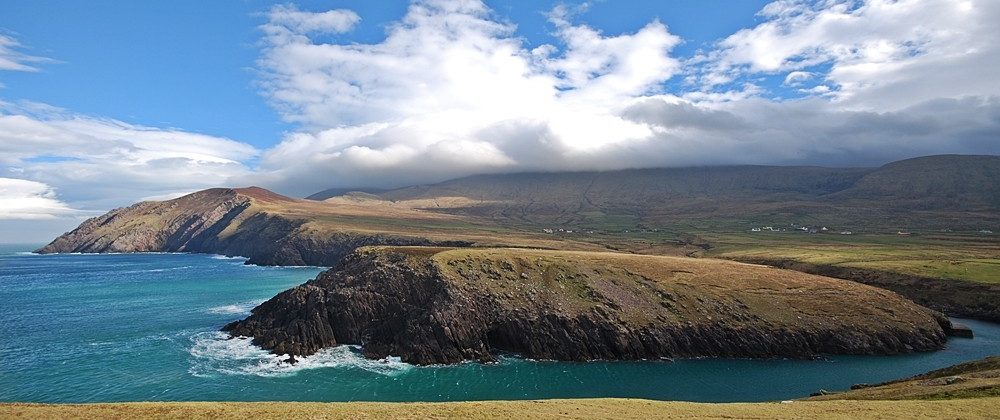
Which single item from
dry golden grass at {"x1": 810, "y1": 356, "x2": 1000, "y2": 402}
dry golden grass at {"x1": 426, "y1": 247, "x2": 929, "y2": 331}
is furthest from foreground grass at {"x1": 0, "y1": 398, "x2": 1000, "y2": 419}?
dry golden grass at {"x1": 426, "y1": 247, "x2": 929, "y2": 331}

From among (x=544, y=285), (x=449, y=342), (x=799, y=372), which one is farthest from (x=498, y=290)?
(x=799, y=372)

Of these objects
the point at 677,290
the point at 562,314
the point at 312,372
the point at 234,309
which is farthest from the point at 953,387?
the point at 234,309

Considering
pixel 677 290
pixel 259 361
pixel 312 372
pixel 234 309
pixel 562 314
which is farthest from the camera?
pixel 234 309

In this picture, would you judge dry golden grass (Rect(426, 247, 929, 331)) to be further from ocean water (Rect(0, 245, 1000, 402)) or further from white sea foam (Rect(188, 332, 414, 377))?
white sea foam (Rect(188, 332, 414, 377))

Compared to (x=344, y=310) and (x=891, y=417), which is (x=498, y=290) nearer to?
(x=344, y=310)

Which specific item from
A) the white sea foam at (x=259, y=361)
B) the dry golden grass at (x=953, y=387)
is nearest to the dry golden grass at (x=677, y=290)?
the white sea foam at (x=259, y=361)

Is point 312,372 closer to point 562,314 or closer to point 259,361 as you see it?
point 259,361
